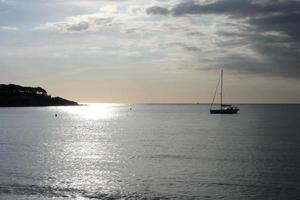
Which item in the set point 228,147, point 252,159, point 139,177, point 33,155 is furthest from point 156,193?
point 228,147

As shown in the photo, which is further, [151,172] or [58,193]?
[151,172]

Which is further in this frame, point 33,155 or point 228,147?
point 228,147

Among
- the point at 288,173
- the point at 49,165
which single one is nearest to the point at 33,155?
the point at 49,165

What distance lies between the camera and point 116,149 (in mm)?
74000

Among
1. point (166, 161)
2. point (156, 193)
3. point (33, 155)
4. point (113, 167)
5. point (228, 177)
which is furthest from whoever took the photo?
point (33, 155)

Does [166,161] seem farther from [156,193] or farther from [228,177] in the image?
[156,193]

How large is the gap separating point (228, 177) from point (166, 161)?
1307cm

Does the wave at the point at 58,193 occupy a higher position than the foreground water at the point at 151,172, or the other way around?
the foreground water at the point at 151,172

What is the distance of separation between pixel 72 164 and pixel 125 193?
1856cm

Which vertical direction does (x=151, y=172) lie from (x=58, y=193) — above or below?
above

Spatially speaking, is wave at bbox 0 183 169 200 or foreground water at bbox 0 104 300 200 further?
foreground water at bbox 0 104 300 200

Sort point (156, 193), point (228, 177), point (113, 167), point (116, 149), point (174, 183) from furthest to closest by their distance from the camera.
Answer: point (116, 149)
point (113, 167)
point (228, 177)
point (174, 183)
point (156, 193)

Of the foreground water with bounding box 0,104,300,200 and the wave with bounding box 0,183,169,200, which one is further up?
the foreground water with bounding box 0,104,300,200

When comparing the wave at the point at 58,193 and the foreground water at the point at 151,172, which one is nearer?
the wave at the point at 58,193
